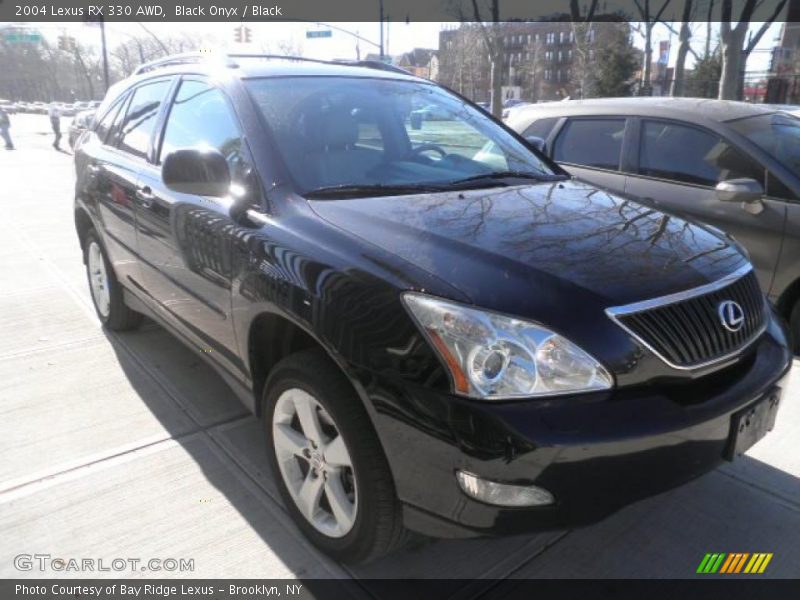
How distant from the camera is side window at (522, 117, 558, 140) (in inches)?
217

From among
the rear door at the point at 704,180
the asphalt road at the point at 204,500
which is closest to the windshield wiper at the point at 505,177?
the rear door at the point at 704,180

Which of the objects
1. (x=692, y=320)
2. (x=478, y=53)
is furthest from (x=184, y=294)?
(x=478, y=53)

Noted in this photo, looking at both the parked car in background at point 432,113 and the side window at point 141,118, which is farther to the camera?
the side window at point 141,118

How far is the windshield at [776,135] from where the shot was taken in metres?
4.26

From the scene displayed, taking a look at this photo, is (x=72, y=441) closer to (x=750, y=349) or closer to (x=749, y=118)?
(x=750, y=349)

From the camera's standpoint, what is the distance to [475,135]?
3.42 metres

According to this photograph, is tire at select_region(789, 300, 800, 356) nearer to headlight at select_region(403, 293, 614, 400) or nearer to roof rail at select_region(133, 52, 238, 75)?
headlight at select_region(403, 293, 614, 400)

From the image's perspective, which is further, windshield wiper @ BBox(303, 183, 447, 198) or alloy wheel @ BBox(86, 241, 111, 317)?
alloy wheel @ BBox(86, 241, 111, 317)

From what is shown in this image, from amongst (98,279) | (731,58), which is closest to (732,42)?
(731,58)

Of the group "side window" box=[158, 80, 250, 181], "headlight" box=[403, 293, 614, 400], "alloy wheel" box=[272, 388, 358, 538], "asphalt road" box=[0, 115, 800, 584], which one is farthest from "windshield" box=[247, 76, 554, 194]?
"asphalt road" box=[0, 115, 800, 584]

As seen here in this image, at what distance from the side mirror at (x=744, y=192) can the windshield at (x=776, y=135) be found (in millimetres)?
272

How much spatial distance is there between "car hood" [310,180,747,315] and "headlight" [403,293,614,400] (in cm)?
7

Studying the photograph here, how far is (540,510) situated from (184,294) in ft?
6.66

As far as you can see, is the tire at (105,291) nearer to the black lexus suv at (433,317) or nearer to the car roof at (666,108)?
the black lexus suv at (433,317)
